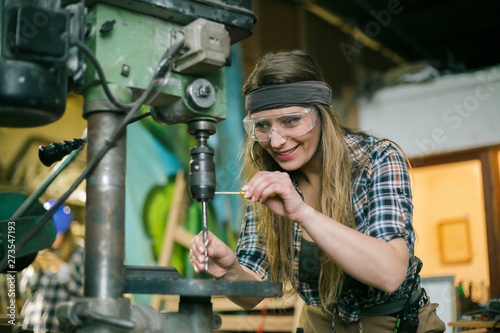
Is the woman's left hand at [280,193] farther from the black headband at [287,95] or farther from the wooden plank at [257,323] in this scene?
the wooden plank at [257,323]

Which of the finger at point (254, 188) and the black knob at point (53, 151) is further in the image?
the finger at point (254, 188)

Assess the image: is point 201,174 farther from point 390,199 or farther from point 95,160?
point 390,199

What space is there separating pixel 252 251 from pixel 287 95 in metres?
0.55

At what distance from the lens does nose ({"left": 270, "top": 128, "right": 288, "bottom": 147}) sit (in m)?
1.55

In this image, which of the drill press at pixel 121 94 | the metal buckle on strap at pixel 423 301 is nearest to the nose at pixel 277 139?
the drill press at pixel 121 94

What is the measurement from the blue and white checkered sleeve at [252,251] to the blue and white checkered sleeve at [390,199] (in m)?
0.46

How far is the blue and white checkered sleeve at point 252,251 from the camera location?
5.71 feet

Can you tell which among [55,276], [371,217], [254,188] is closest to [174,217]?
[55,276]

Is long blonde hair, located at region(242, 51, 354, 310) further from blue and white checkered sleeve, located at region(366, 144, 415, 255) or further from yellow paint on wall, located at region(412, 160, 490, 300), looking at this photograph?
yellow paint on wall, located at region(412, 160, 490, 300)

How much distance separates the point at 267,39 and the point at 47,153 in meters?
4.23

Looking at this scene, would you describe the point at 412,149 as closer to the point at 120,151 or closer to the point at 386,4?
the point at 386,4

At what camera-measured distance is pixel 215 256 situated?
4.84ft

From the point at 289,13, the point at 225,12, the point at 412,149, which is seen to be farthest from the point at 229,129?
the point at 225,12

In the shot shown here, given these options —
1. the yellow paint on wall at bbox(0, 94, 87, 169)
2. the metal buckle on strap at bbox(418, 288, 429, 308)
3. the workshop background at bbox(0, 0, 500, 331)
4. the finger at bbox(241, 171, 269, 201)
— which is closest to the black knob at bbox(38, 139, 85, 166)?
the finger at bbox(241, 171, 269, 201)
